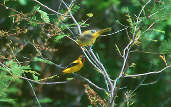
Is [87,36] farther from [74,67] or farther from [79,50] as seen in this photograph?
[79,50]

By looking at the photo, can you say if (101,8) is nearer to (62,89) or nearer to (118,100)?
(62,89)

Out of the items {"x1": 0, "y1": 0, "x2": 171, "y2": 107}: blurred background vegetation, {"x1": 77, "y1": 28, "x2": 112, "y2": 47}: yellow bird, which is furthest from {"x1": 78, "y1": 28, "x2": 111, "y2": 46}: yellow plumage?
{"x1": 0, "y1": 0, "x2": 171, "y2": 107}: blurred background vegetation

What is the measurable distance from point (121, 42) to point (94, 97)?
82 cm

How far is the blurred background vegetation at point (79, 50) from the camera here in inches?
112

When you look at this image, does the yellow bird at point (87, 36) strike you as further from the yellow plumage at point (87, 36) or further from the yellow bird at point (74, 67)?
the yellow bird at point (74, 67)

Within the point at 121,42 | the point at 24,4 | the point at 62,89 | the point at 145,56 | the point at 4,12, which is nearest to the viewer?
the point at 121,42

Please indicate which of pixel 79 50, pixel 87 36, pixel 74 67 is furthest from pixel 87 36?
pixel 79 50

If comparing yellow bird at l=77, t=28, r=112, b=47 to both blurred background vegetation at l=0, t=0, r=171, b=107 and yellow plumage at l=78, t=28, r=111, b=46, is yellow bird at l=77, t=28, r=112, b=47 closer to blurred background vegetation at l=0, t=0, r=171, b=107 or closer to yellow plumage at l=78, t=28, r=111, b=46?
yellow plumage at l=78, t=28, r=111, b=46

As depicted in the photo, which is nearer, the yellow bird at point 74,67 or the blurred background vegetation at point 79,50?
the blurred background vegetation at point 79,50

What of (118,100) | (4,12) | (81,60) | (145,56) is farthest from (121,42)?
(145,56)

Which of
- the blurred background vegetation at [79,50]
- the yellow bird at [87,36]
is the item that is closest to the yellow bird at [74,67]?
the blurred background vegetation at [79,50]

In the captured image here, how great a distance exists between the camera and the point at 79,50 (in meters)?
6.07

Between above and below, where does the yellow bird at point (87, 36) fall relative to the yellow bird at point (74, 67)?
above

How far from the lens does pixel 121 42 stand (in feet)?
10.5
